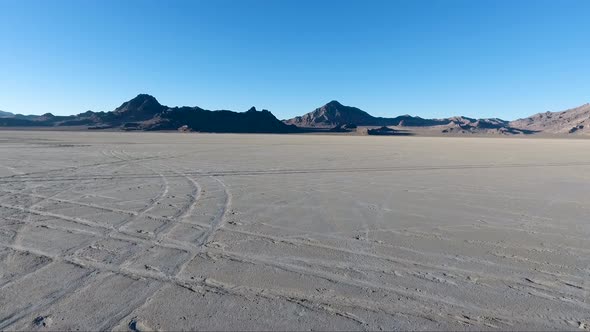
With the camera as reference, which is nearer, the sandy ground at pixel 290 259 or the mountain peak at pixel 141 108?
the sandy ground at pixel 290 259

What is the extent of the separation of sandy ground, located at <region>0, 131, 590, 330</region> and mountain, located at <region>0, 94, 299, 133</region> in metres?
103

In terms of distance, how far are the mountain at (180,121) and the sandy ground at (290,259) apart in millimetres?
103277

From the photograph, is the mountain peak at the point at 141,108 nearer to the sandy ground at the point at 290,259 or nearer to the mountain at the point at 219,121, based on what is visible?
the mountain at the point at 219,121

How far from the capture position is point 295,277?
428 centimetres

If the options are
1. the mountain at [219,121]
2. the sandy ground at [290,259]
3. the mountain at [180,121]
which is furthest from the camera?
the mountain at [219,121]

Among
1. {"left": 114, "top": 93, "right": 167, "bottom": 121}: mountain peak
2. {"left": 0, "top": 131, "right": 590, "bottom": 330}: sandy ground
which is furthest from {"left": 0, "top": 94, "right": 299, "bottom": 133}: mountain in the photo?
{"left": 0, "top": 131, "right": 590, "bottom": 330}: sandy ground

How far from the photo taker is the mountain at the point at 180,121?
113 meters

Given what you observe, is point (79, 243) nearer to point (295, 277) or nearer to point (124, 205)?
point (124, 205)

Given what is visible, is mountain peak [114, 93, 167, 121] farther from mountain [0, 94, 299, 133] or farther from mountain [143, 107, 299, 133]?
mountain [143, 107, 299, 133]

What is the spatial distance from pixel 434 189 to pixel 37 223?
8.77 m

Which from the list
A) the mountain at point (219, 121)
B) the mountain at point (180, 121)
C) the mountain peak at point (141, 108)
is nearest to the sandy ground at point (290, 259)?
the mountain at point (219, 121)

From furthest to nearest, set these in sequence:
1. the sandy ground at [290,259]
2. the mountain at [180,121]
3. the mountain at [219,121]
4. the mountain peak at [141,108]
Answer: the mountain peak at [141,108] < the mountain at [219,121] < the mountain at [180,121] < the sandy ground at [290,259]

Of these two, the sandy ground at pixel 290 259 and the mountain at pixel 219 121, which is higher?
the sandy ground at pixel 290 259

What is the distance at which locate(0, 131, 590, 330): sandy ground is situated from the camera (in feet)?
11.3
